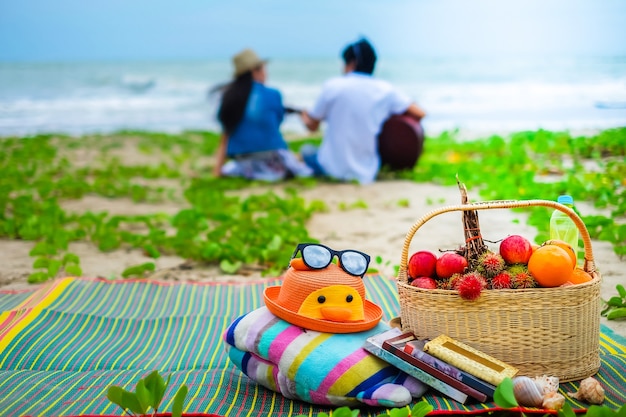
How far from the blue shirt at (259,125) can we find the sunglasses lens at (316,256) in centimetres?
528

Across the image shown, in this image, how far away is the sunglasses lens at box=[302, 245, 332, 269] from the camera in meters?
2.23

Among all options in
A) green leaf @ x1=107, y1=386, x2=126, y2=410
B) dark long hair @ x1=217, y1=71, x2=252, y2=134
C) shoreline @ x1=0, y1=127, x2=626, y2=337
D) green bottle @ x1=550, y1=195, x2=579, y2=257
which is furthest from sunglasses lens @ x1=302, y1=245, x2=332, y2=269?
dark long hair @ x1=217, y1=71, x2=252, y2=134

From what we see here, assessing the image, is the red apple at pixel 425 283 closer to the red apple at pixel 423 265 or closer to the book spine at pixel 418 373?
the red apple at pixel 423 265

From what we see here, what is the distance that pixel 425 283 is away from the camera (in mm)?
2270

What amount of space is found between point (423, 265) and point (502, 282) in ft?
0.96

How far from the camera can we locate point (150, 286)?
3695 millimetres

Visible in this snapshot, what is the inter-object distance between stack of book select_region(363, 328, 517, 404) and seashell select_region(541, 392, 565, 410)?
4.9 inches

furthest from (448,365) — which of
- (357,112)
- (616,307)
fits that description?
(357,112)

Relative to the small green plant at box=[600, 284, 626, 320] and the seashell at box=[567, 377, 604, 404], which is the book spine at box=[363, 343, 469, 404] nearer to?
the seashell at box=[567, 377, 604, 404]

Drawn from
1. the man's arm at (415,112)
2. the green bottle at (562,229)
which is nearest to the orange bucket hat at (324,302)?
the green bottle at (562,229)

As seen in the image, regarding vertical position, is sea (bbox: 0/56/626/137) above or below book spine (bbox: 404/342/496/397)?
above

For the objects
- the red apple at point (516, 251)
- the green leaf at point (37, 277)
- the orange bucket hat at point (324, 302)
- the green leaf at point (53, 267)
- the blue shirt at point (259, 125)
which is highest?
the blue shirt at point (259, 125)

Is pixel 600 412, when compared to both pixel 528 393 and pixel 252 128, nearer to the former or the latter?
pixel 528 393

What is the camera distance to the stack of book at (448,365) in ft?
6.62
